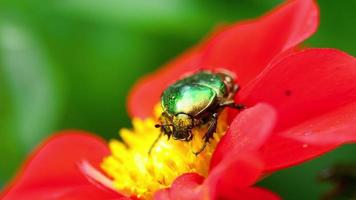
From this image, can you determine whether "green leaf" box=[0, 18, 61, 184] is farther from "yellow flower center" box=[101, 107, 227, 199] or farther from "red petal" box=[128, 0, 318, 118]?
"yellow flower center" box=[101, 107, 227, 199]

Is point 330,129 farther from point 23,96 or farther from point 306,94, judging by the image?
point 23,96

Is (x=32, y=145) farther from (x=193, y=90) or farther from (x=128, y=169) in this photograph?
(x=193, y=90)

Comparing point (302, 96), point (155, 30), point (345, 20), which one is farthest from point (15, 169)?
point (302, 96)

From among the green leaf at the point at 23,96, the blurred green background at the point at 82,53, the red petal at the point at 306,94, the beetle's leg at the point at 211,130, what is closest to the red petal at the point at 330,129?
the red petal at the point at 306,94

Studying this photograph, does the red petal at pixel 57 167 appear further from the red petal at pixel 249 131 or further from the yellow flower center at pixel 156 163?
the red petal at pixel 249 131

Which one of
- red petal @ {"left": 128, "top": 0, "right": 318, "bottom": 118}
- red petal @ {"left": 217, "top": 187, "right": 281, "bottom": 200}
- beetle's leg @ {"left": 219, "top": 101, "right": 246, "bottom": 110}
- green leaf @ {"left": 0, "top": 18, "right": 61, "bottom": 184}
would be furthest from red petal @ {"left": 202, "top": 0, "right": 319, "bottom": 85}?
green leaf @ {"left": 0, "top": 18, "right": 61, "bottom": 184}

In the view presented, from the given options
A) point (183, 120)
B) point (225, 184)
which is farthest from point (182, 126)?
point (225, 184)

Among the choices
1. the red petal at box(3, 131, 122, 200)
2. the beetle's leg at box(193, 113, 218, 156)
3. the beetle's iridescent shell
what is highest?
the red petal at box(3, 131, 122, 200)
